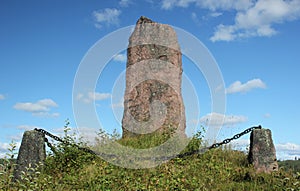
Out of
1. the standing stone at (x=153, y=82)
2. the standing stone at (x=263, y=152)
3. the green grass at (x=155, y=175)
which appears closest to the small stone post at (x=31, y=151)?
the green grass at (x=155, y=175)

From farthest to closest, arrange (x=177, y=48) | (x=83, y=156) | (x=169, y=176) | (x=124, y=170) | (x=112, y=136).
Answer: (x=177, y=48), (x=112, y=136), (x=83, y=156), (x=124, y=170), (x=169, y=176)

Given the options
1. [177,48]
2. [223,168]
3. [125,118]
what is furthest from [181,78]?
[223,168]

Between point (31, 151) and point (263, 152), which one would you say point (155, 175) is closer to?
point (263, 152)

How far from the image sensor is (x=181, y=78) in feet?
54.1

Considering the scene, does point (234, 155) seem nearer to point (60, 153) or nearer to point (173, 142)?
point (173, 142)

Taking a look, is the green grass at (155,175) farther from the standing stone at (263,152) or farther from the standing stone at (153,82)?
the standing stone at (153,82)

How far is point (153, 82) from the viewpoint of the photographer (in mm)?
15859

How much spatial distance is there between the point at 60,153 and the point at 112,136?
255 centimetres

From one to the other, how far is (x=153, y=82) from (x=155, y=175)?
533 cm

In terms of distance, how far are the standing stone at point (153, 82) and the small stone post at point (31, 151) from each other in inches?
153

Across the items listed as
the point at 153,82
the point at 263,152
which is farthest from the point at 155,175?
the point at 153,82

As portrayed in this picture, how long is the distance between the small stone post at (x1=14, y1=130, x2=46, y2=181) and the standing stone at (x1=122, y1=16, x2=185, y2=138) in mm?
3879

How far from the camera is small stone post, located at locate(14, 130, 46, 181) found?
12.3 metres

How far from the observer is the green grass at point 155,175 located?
10.3 metres
